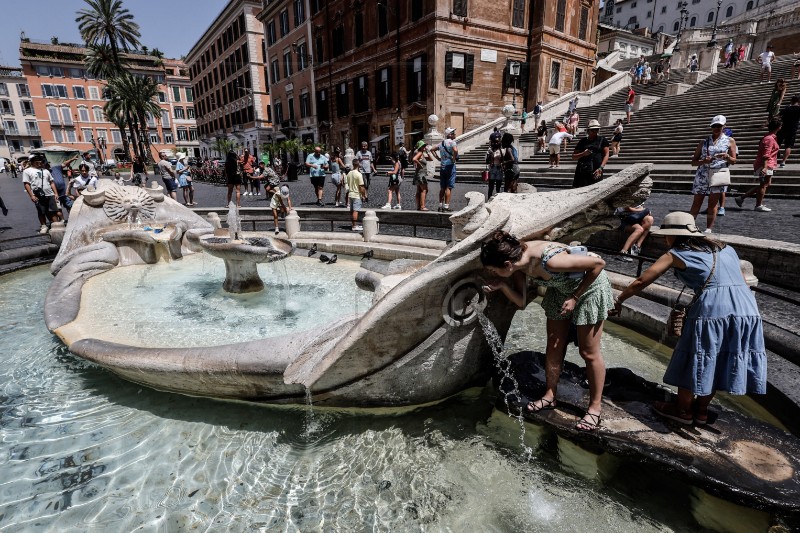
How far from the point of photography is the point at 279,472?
2.39 m

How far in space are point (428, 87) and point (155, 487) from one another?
79.2 ft

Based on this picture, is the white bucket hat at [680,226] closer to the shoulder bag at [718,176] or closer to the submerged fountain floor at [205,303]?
the submerged fountain floor at [205,303]

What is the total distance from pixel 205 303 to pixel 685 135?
649 inches

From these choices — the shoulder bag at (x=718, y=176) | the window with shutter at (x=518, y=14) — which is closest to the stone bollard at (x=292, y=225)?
the shoulder bag at (x=718, y=176)

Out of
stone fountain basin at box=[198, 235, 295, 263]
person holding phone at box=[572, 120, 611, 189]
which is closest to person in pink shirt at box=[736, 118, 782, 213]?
person holding phone at box=[572, 120, 611, 189]

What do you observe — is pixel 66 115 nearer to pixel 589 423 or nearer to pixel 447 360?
pixel 447 360

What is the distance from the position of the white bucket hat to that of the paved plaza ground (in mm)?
5325

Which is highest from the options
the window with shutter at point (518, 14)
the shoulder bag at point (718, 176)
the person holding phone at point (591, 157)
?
the window with shutter at point (518, 14)

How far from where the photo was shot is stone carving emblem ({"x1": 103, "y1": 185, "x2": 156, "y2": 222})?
6.30 metres

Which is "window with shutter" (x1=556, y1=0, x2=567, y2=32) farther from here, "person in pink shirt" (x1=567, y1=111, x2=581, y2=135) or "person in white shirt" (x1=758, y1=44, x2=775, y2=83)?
"person in white shirt" (x1=758, y1=44, x2=775, y2=83)

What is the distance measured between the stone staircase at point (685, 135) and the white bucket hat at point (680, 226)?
33.0 ft

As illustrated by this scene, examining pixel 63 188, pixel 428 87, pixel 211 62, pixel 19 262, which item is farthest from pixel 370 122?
pixel 211 62

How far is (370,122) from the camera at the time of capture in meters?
27.7

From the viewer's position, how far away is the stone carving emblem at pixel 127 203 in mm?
6297
